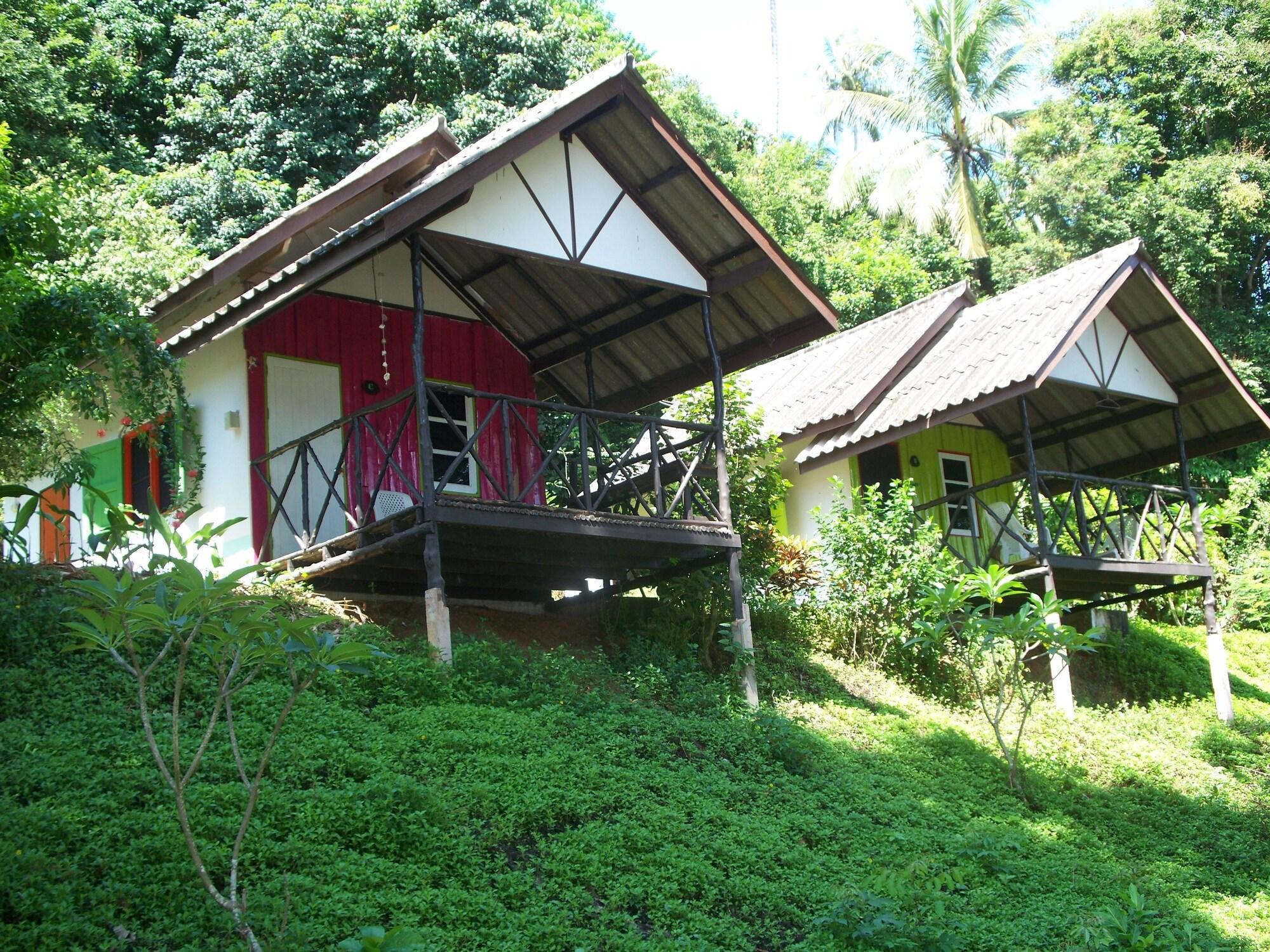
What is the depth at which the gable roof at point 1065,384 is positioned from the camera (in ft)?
53.2

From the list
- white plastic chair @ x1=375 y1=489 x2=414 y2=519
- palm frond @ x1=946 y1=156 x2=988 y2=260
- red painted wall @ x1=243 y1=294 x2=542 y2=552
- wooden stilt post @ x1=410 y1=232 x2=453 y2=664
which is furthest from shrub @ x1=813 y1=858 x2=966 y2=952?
palm frond @ x1=946 y1=156 x2=988 y2=260

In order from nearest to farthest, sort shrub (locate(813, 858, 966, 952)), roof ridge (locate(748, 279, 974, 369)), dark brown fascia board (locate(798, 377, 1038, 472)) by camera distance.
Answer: shrub (locate(813, 858, 966, 952)) → dark brown fascia board (locate(798, 377, 1038, 472)) → roof ridge (locate(748, 279, 974, 369))

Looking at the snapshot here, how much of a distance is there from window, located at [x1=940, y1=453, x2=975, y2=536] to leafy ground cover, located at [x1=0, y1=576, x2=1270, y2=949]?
4734mm

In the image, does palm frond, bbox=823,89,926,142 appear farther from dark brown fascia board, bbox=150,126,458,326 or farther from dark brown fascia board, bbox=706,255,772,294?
dark brown fascia board, bbox=706,255,772,294

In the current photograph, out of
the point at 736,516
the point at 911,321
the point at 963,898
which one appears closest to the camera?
the point at 963,898

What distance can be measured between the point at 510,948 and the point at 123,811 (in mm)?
2371

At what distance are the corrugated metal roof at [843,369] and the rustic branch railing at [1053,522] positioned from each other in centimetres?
187


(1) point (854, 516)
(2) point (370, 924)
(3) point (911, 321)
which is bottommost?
(2) point (370, 924)

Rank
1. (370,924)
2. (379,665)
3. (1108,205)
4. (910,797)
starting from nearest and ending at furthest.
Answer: (370,924), (379,665), (910,797), (1108,205)

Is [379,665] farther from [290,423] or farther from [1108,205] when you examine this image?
[1108,205]

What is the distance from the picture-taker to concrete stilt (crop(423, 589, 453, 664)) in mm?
11289

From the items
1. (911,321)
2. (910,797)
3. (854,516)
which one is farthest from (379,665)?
(911,321)

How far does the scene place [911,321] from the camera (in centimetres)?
1950

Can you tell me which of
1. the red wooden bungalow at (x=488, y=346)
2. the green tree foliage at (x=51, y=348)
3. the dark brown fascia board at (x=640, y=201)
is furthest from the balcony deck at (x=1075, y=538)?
the green tree foliage at (x=51, y=348)
